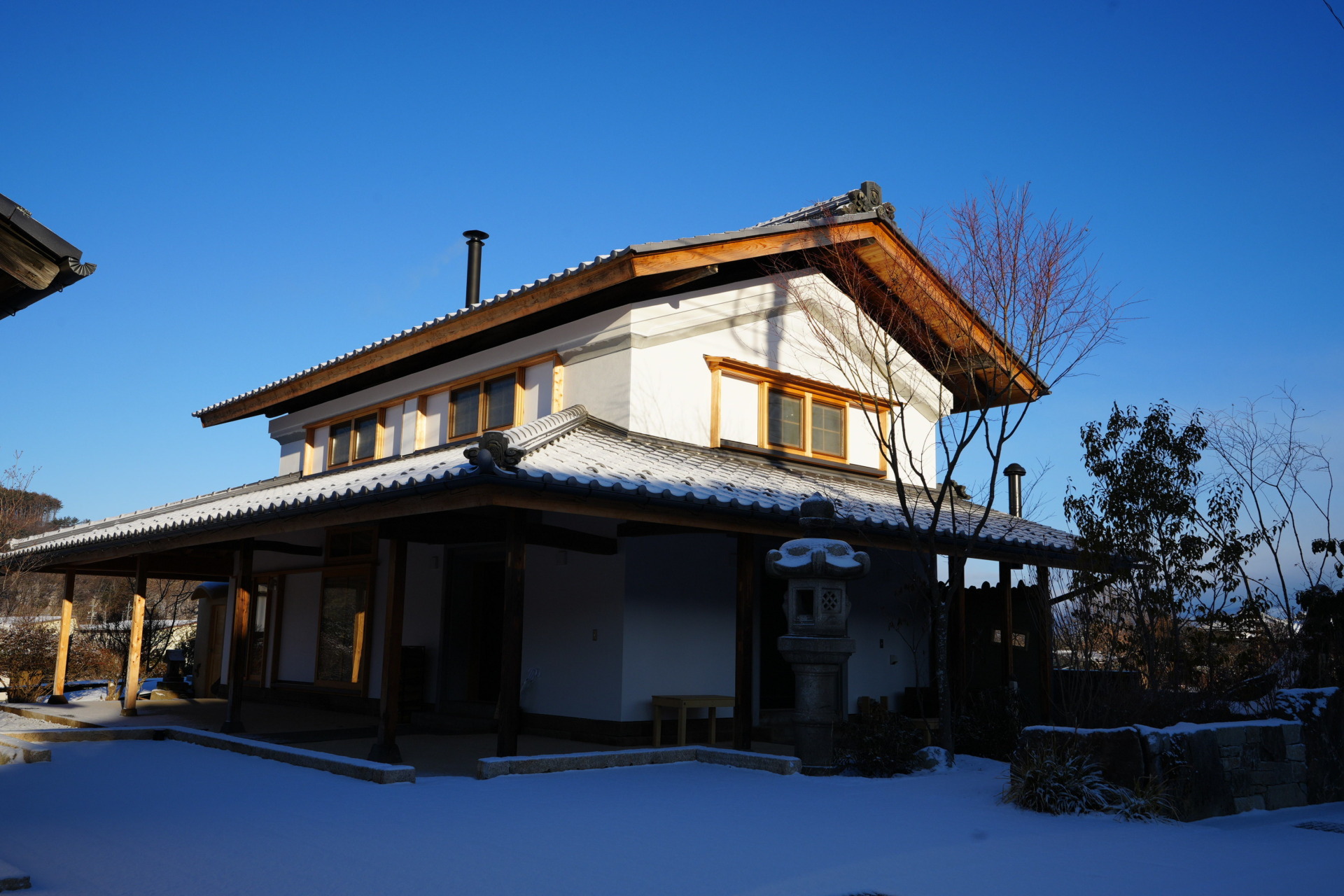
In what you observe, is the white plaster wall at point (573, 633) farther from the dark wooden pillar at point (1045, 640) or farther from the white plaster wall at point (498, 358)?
the dark wooden pillar at point (1045, 640)

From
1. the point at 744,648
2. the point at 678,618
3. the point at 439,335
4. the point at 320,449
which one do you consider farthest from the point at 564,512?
the point at 320,449

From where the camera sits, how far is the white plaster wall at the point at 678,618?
35.3ft

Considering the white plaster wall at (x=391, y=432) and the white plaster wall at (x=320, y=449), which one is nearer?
the white plaster wall at (x=391, y=432)

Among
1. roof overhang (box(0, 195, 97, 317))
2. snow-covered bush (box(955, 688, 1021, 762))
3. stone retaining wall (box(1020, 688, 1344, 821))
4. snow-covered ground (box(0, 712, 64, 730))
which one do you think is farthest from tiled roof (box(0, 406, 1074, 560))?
roof overhang (box(0, 195, 97, 317))

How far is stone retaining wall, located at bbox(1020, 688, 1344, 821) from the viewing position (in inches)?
289

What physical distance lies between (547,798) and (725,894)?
8.60 ft

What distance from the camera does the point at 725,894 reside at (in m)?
4.71

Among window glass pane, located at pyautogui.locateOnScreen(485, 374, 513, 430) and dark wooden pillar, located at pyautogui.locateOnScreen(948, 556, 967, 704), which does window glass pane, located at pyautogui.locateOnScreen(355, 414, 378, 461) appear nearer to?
window glass pane, located at pyautogui.locateOnScreen(485, 374, 513, 430)

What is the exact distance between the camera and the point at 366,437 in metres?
15.4

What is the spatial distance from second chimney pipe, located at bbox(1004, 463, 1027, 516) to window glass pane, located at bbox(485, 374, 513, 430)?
7906mm

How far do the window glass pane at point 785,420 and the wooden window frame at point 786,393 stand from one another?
5 cm

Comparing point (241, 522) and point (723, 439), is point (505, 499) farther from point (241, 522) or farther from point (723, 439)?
point (723, 439)

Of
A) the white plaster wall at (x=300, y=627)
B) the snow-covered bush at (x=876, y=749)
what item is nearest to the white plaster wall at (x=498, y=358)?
the white plaster wall at (x=300, y=627)

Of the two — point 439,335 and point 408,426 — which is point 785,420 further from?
point 408,426
